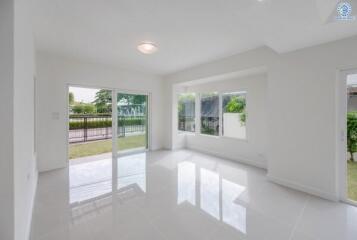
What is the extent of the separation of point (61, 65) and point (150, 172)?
3365mm

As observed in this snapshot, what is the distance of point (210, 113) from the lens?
5.71 meters

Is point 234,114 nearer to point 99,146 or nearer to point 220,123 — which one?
point 220,123

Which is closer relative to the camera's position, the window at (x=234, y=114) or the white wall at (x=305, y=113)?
the white wall at (x=305, y=113)

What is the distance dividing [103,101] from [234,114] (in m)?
4.71

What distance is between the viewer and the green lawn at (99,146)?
5.38 metres

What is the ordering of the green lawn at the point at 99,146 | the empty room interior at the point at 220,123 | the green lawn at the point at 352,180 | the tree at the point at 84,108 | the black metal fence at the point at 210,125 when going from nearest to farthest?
the empty room interior at the point at 220,123
the green lawn at the point at 352,180
the green lawn at the point at 99,146
the black metal fence at the point at 210,125
the tree at the point at 84,108

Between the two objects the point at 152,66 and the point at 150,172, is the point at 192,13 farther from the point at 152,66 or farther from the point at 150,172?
the point at 150,172

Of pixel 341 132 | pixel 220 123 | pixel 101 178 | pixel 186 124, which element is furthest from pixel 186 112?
pixel 341 132

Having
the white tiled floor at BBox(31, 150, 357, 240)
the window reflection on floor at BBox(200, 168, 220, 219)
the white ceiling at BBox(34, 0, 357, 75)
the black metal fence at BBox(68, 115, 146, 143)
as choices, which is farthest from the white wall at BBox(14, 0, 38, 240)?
the black metal fence at BBox(68, 115, 146, 143)

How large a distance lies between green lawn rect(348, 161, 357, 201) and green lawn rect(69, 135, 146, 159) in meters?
5.05

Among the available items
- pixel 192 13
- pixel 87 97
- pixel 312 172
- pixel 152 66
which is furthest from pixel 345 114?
pixel 87 97

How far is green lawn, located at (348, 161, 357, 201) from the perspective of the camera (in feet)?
8.62

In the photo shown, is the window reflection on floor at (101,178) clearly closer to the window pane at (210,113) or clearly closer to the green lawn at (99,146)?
the green lawn at (99,146)

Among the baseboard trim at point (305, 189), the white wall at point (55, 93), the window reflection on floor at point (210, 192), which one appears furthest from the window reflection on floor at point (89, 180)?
the baseboard trim at point (305, 189)
